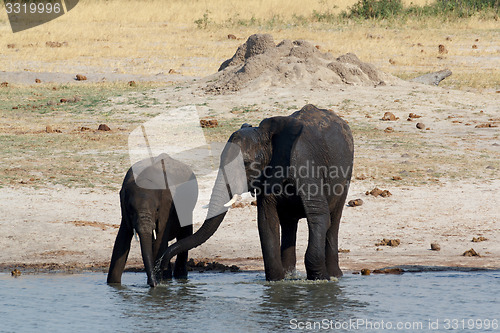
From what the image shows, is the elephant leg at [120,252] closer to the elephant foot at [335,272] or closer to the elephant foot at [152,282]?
the elephant foot at [152,282]

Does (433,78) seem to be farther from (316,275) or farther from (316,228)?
(316,228)

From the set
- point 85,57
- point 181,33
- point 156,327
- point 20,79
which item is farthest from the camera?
point 181,33

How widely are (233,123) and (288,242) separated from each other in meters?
9.66

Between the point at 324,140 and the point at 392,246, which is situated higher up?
the point at 324,140

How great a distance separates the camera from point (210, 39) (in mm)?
35000

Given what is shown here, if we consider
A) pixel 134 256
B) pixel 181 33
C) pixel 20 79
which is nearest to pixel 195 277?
pixel 134 256

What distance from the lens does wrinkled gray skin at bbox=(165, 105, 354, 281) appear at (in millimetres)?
8398

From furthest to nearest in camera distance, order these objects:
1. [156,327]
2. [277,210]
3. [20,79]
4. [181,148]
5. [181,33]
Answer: [181,33]
[20,79]
[181,148]
[277,210]
[156,327]

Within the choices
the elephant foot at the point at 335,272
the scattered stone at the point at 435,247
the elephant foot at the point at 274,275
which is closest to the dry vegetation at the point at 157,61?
the scattered stone at the point at 435,247

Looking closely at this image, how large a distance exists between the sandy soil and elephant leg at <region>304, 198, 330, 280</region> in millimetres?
1479

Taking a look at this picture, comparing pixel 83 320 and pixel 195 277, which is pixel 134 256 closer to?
pixel 195 277

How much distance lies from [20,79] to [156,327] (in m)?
20.2

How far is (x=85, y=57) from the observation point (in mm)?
30844

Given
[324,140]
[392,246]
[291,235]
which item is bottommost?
[392,246]
